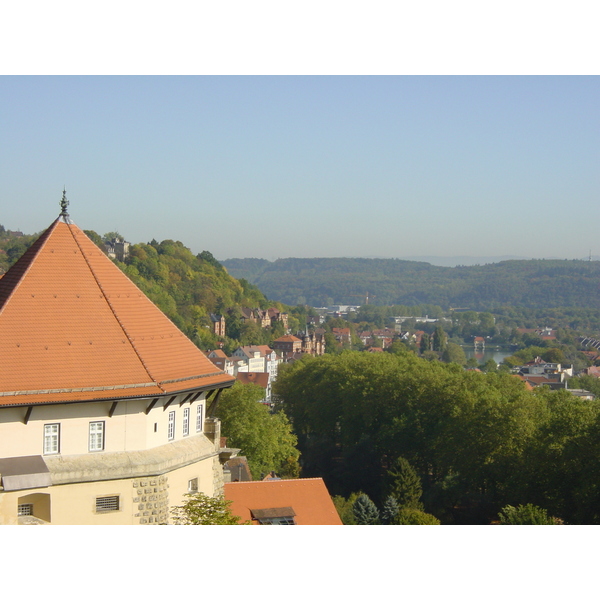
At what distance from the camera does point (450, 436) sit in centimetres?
3984

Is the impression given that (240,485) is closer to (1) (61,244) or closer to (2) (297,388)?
(1) (61,244)

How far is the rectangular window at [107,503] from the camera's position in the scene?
14039 millimetres

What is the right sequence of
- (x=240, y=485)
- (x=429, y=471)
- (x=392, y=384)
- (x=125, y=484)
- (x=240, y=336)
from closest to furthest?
(x=125, y=484)
(x=240, y=485)
(x=429, y=471)
(x=392, y=384)
(x=240, y=336)

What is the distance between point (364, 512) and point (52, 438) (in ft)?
66.2

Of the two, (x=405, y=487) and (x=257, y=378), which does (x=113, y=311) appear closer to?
(x=405, y=487)

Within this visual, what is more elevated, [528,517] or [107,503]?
[107,503]

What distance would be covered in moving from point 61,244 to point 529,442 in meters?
23.3

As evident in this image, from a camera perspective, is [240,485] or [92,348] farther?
[240,485]

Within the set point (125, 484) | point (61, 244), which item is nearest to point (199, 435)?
point (125, 484)

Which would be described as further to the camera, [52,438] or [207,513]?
[52,438]

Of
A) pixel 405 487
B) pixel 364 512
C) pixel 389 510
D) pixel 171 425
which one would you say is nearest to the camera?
pixel 171 425

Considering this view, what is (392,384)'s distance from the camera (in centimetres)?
4994

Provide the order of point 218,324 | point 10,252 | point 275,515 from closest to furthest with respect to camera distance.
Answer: point 275,515
point 10,252
point 218,324

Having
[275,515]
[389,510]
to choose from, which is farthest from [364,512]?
[275,515]
